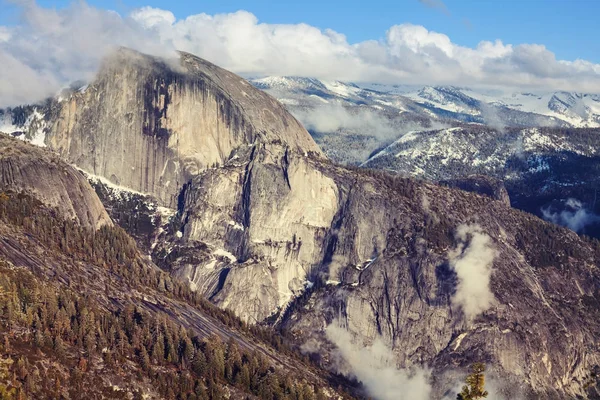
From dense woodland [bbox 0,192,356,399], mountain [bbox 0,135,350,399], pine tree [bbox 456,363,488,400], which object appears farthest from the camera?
mountain [bbox 0,135,350,399]

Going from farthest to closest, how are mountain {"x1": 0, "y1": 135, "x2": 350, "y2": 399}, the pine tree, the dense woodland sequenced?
mountain {"x1": 0, "y1": 135, "x2": 350, "y2": 399}, the dense woodland, the pine tree

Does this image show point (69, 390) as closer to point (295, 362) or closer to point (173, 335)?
point (173, 335)

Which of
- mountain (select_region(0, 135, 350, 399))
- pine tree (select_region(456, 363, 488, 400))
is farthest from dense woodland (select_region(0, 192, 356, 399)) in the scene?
pine tree (select_region(456, 363, 488, 400))

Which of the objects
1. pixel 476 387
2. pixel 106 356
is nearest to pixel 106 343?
pixel 106 356

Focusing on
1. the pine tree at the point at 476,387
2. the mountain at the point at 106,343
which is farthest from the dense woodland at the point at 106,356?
the pine tree at the point at 476,387

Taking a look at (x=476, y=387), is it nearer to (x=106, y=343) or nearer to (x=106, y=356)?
(x=106, y=356)

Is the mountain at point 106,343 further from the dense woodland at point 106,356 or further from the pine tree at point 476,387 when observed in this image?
the pine tree at point 476,387

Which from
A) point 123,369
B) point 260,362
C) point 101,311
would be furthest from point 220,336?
point 123,369

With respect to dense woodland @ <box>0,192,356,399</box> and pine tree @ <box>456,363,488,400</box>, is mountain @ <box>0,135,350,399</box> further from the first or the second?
pine tree @ <box>456,363,488,400</box>
